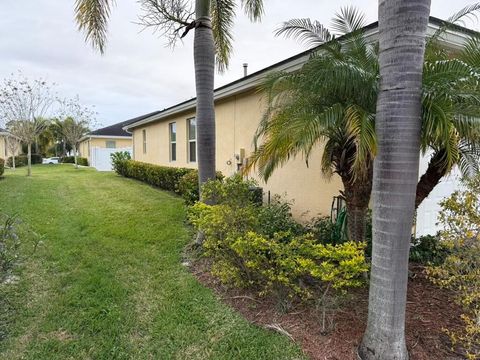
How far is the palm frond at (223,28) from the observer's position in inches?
287

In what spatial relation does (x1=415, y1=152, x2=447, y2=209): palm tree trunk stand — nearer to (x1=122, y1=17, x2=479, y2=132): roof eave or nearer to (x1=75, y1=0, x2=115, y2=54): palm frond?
(x1=122, y1=17, x2=479, y2=132): roof eave

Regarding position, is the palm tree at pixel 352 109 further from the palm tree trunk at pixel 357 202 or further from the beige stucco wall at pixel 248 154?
the beige stucco wall at pixel 248 154

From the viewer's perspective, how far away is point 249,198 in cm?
479

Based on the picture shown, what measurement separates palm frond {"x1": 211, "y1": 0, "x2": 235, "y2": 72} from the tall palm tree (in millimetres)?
1352

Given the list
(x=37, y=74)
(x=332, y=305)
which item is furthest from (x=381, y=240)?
(x=37, y=74)

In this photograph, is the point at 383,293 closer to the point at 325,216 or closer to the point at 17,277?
the point at 325,216

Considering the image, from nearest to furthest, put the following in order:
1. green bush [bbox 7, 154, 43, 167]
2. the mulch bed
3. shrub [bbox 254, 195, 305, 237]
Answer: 1. the mulch bed
2. shrub [bbox 254, 195, 305, 237]
3. green bush [bbox 7, 154, 43, 167]

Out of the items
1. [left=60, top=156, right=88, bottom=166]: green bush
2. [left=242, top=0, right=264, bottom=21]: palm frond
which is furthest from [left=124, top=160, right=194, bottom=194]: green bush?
[left=60, top=156, right=88, bottom=166]: green bush

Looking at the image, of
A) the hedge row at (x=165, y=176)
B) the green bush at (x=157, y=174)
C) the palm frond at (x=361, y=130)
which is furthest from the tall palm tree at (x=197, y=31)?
the green bush at (x=157, y=174)

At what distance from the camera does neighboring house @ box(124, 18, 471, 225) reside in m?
6.32

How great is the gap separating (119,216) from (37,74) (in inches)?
630

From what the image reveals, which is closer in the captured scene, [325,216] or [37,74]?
[325,216]

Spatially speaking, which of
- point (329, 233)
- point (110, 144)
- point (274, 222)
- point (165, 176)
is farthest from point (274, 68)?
point (110, 144)

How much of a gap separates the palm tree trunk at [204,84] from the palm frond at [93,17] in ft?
6.77
